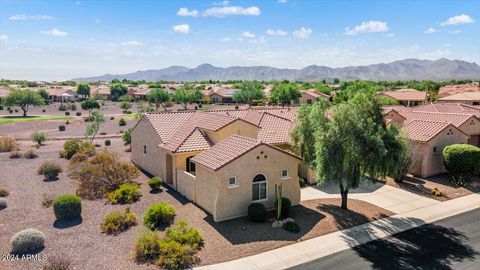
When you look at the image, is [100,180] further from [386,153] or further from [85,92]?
[85,92]

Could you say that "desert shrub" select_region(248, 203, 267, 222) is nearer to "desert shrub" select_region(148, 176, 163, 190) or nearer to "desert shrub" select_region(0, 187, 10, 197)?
"desert shrub" select_region(148, 176, 163, 190)

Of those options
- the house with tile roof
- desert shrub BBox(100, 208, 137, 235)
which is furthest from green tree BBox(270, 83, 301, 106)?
desert shrub BBox(100, 208, 137, 235)

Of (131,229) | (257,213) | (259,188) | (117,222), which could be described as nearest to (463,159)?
(259,188)

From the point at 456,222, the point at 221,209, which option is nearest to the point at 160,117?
the point at 221,209

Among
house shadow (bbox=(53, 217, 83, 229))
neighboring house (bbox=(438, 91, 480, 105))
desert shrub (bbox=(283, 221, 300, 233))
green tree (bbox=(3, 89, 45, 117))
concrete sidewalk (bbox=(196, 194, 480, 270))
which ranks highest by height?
neighboring house (bbox=(438, 91, 480, 105))

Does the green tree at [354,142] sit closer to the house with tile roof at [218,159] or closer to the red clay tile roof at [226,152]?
the house with tile roof at [218,159]

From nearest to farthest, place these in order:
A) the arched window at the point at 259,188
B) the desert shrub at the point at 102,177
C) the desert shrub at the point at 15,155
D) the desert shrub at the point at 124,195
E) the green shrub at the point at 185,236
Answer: the green shrub at the point at 185,236 → the arched window at the point at 259,188 → the desert shrub at the point at 124,195 → the desert shrub at the point at 102,177 → the desert shrub at the point at 15,155

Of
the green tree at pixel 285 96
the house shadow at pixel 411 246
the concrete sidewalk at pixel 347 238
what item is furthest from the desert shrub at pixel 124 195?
the green tree at pixel 285 96
